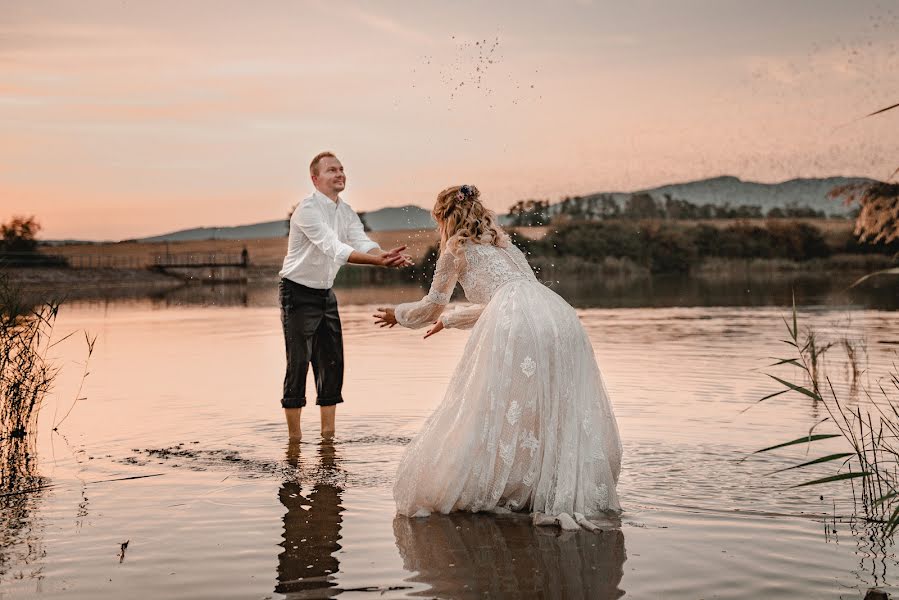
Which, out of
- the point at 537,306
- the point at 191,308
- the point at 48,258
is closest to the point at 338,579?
the point at 537,306

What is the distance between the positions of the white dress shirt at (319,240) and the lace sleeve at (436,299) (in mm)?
1744

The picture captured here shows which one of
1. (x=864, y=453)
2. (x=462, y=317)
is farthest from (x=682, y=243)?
(x=864, y=453)

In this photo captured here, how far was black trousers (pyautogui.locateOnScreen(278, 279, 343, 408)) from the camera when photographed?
30.2 ft

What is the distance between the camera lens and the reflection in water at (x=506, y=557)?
4848mm

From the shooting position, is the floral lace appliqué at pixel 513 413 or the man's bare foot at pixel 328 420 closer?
the floral lace appliqué at pixel 513 413

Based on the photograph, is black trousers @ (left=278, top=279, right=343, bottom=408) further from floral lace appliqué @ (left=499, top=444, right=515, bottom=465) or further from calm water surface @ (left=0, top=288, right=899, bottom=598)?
floral lace appliqué @ (left=499, top=444, right=515, bottom=465)

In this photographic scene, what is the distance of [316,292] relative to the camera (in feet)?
30.5

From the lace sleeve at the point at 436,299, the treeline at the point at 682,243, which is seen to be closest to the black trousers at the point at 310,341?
the lace sleeve at the point at 436,299

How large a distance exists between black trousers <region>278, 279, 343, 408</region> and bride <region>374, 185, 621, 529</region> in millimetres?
2888

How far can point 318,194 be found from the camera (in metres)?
9.23

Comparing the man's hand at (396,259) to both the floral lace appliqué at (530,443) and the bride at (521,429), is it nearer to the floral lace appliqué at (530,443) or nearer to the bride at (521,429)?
the bride at (521,429)

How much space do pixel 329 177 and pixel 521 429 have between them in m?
3.67

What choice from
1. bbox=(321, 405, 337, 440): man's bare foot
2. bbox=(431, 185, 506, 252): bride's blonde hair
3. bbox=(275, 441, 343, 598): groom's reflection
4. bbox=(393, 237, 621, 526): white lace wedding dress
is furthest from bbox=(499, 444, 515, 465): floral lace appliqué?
bbox=(321, 405, 337, 440): man's bare foot

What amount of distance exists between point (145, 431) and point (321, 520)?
3.85 metres
